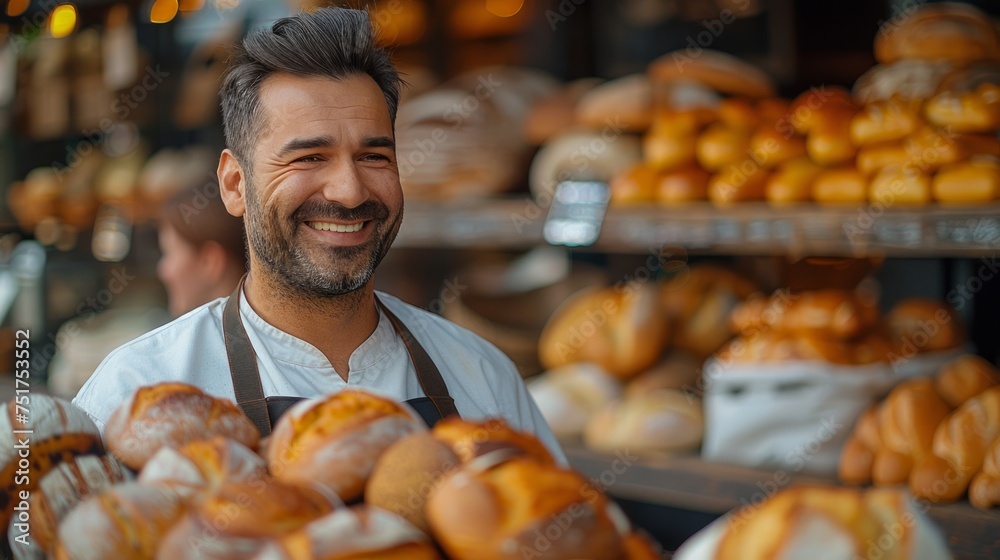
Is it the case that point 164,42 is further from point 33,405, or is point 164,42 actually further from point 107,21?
point 33,405

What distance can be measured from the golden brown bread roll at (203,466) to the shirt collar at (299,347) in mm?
447

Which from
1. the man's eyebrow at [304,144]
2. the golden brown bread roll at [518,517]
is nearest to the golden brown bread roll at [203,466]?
the golden brown bread roll at [518,517]

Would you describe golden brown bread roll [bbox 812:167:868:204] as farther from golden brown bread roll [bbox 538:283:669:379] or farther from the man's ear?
the man's ear

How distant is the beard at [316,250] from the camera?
98 cm

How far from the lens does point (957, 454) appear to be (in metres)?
1.68

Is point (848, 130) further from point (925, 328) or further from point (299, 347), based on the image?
point (299, 347)

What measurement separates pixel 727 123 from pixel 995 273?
0.66 metres

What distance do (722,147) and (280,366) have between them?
1.21 m

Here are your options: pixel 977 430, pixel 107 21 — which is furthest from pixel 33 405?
pixel 107 21

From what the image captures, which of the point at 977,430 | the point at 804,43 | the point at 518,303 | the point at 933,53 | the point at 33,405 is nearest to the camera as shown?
the point at 33,405

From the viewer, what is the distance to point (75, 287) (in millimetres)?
3406

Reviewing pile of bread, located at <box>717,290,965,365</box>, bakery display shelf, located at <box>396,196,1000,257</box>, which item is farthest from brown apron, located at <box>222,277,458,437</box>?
pile of bread, located at <box>717,290,965,365</box>

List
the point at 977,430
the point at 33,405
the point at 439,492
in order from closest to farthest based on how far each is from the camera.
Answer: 1. the point at 439,492
2. the point at 33,405
3. the point at 977,430

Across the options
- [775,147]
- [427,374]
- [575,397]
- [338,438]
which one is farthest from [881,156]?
[338,438]
